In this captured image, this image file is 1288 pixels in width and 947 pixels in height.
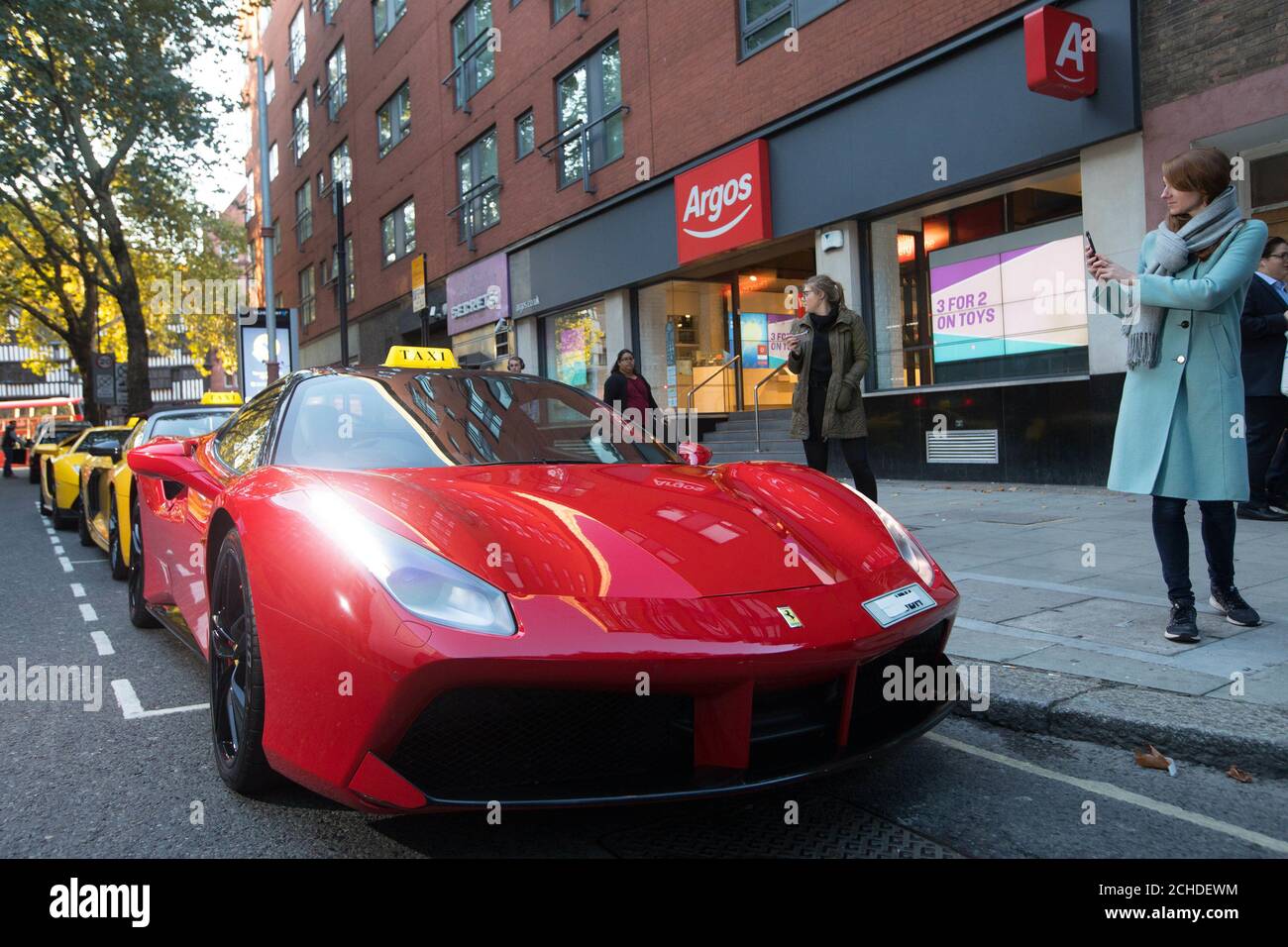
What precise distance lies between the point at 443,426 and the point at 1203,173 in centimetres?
306

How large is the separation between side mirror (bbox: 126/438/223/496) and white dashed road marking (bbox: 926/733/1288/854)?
2.80 m

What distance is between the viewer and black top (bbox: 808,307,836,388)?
641cm

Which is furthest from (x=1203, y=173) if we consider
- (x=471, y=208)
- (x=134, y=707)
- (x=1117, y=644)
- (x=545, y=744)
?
(x=471, y=208)

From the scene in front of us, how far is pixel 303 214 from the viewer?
110 ft

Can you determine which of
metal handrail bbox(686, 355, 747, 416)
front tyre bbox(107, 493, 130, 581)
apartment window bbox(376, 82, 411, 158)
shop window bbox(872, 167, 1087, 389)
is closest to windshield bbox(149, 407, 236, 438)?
front tyre bbox(107, 493, 130, 581)

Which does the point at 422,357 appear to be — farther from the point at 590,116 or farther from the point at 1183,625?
the point at 590,116

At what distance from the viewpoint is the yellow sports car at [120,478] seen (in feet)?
20.3

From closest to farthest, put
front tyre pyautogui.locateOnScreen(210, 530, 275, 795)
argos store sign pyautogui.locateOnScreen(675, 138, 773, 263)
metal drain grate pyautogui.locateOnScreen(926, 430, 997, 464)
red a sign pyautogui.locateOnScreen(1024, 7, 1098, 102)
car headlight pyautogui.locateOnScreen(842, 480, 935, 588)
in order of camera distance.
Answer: front tyre pyautogui.locateOnScreen(210, 530, 275, 795)
car headlight pyautogui.locateOnScreen(842, 480, 935, 588)
red a sign pyautogui.locateOnScreen(1024, 7, 1098, 102)
metal drain grate pyautogui.locateOnScreen(926, 430, 997, 464)
argos store sign pyautogui.locateOnScreen(675, 138, 773, 263)

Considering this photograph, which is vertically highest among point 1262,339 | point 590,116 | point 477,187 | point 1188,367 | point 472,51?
point 472,51

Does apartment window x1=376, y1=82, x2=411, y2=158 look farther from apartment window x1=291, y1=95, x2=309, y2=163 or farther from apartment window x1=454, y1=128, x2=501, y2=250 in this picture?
apartment window x1=291, y1=95, x2=309, y2=163

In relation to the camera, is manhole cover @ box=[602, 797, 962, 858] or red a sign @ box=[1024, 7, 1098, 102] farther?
red a sign @ box=[1024, 7, 1098, 102]
